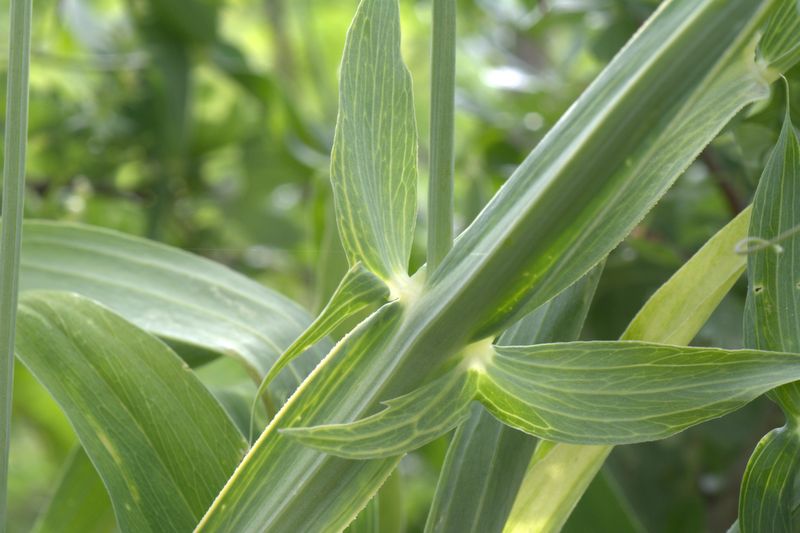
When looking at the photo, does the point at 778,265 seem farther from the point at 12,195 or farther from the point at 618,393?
the point at 12,195

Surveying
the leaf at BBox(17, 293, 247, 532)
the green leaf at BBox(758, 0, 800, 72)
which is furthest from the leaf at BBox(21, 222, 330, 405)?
the green leaf at BBox(758, 0, 800, 72)

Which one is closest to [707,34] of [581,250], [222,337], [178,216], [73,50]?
[581,250]

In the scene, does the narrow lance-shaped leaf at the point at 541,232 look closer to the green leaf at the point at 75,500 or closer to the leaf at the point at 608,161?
the leaf at the point at 608,161

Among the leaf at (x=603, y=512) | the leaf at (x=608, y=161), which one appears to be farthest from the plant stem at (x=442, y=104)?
the leaf at (x=603, y=512)

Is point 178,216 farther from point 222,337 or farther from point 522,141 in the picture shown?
point 222,337

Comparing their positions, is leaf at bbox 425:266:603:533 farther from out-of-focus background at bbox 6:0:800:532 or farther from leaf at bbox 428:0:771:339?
out-of-focus background at bbox 6:0:800:532

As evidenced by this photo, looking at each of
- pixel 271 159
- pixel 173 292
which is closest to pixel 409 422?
pixel 173 292
